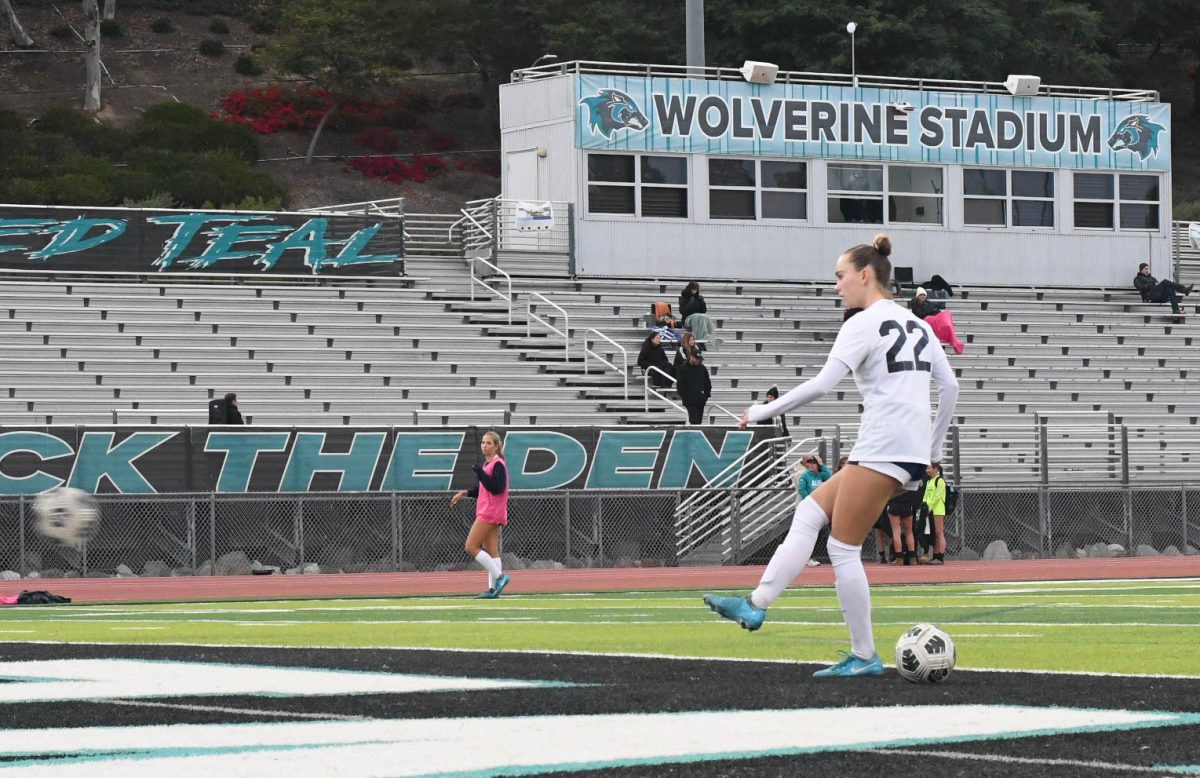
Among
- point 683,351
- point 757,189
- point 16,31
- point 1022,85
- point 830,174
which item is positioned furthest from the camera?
point 16,31

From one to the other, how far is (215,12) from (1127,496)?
60923mm

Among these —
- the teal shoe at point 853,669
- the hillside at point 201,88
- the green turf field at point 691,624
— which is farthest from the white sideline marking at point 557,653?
the hillside at point 201,88

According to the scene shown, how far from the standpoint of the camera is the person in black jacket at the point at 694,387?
28.2 m

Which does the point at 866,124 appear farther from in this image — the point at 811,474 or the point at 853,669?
the point at 853,669

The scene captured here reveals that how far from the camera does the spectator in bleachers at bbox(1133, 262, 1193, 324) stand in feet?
127

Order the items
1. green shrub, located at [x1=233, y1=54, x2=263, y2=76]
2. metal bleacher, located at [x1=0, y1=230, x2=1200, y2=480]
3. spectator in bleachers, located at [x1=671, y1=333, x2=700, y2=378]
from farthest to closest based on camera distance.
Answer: green shrub, located at [x1=233, y1=54, x2=263, y2=76] → spectator in bleachers, located at [x1=671, y1=333, x2=700, y2=378] → metal bleacher, located at [x1=0, y1=230, x2=1200, y2=480]

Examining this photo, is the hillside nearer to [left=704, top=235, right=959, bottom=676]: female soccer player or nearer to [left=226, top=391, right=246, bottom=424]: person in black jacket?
[left=226, top=391, right=246, bottom=424]: person in black jacket

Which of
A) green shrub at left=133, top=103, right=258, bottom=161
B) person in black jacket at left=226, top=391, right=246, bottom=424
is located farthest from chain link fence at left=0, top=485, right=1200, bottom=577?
green shrub at left=133, top=103, right=258, bottom=161

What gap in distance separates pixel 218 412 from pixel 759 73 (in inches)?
636

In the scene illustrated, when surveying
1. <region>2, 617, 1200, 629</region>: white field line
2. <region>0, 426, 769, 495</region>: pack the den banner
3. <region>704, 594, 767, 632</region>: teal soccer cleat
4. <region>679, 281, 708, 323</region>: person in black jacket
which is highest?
<region>679, 281, 708, 323</region>: person in black jacket

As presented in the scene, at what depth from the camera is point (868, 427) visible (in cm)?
877

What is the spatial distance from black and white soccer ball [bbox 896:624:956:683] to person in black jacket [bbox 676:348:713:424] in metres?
19.9

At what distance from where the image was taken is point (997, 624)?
1274 cm

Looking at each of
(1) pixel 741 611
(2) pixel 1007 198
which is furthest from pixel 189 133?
(1) pixel 741 611
